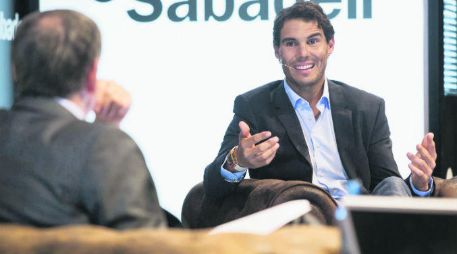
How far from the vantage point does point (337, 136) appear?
458cm

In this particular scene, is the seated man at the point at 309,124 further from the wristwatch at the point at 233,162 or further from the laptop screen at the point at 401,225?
the laptop screen at the point at 401,225

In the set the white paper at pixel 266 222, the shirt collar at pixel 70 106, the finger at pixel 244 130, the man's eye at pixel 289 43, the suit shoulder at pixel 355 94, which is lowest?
the finger at pixel 244 130

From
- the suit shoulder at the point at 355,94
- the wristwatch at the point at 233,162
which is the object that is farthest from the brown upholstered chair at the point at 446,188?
the wristwatch at the point at 233,162

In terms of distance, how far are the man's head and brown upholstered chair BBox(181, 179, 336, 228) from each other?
0.64 m

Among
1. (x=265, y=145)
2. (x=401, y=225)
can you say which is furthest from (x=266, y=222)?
(x=265, y=145)

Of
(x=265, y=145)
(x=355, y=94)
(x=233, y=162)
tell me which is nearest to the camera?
(x=265, y=145)

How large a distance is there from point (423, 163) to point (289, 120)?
742 millimetres

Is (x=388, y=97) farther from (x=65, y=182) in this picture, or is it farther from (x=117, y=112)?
(x=65, y=182)

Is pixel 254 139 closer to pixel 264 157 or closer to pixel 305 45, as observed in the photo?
pixel 264 157

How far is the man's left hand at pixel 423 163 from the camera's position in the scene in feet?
13.8

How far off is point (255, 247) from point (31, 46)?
0.90 m

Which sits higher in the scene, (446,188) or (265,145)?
(265,145)

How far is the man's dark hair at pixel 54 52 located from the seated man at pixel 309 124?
7.48 feet

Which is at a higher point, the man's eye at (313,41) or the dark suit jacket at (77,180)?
the dark suit jacket at (77,180)
